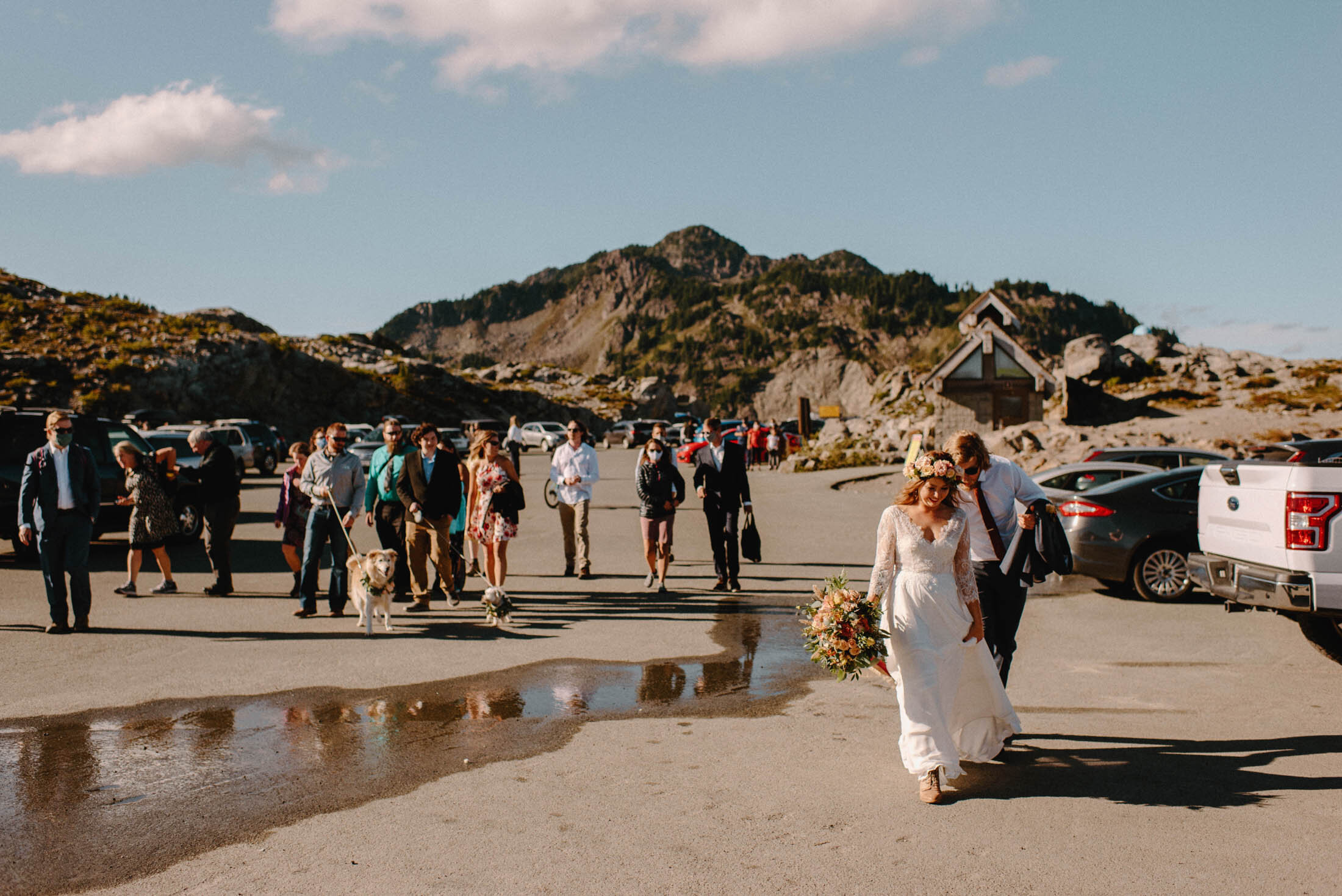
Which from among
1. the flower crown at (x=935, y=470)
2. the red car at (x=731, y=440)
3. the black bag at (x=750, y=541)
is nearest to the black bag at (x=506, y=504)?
the red car at (x=731, y=440)

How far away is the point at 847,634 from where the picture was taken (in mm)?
4980

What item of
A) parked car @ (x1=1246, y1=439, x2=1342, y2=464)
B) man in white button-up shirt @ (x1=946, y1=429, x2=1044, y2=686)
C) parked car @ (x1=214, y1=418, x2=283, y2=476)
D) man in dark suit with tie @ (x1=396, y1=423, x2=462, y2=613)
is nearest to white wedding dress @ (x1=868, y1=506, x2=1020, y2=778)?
man in white button-up shirt @ (x1=946, y1=429, x2=1044, y2=686)

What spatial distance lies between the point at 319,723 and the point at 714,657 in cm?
320

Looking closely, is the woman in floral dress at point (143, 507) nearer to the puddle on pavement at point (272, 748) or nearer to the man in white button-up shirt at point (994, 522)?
the puddle on pavement at point (272, 748)

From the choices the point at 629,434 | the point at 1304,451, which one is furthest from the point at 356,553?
the point at 629,434

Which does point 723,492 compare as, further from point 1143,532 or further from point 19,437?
point 19,437

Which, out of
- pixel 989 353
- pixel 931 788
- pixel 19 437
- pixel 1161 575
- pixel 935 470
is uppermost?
pixel 989 353

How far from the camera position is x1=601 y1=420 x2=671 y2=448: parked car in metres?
61.1

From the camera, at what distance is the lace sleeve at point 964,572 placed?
503cm

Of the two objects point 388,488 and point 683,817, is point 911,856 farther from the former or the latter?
point 388,488

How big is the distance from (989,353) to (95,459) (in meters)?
30.4

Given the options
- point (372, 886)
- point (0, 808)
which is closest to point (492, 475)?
point (0, 808)

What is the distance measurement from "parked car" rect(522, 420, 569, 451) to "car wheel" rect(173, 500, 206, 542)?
37160mm

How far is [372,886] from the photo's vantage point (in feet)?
12.7
